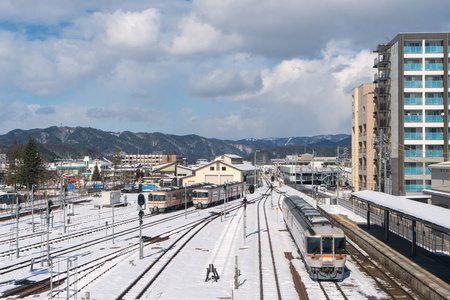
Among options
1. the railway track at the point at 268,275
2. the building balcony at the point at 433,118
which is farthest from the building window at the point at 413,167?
the railway track at the point at 268,275

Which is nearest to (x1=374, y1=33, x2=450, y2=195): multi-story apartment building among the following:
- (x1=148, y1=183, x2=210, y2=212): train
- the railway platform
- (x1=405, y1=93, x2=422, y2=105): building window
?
(x1=405, y1=93, x2=422, y2=105): building window

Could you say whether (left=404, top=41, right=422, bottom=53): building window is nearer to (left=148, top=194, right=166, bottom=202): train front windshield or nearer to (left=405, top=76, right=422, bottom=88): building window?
(left=405, top=76, right=422, bottom=88): building window

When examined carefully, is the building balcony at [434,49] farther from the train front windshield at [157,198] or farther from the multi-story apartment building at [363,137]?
the train front windshield at [157,198]

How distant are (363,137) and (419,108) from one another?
41.8ft

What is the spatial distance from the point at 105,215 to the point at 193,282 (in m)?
37.1

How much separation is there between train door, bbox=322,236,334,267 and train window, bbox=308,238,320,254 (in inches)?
11.6

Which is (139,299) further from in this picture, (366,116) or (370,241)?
(366,116)

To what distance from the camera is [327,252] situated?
21.6m

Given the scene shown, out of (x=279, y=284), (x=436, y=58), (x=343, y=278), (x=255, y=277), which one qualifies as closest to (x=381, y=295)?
(x=343, y=278)

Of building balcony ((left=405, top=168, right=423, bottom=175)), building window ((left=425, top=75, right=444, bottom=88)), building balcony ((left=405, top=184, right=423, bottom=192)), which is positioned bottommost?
building balcony ((left=405, top=184, right=423, bottom=192))

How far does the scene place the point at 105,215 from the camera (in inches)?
2194

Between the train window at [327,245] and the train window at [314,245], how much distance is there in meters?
0.27

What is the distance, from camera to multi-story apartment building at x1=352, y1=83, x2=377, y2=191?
233ft

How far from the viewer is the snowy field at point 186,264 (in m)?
20.1
